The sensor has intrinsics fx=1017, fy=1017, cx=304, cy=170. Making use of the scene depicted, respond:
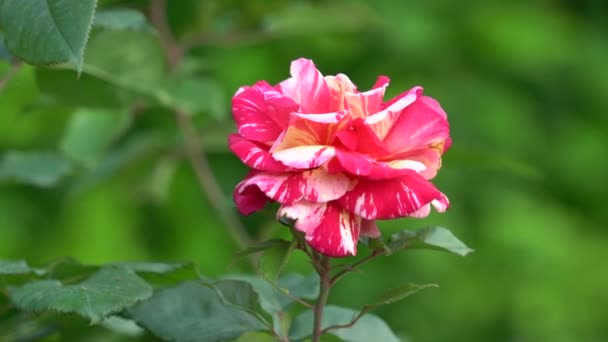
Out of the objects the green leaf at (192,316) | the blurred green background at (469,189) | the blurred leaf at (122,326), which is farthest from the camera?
the blurred green background at (469,189)

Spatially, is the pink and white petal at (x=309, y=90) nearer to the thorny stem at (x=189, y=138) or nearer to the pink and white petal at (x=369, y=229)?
the pink and white petal at (x=369, y=229)

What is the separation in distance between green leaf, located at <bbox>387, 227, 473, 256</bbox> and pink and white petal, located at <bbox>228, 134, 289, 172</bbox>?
0.08 meters

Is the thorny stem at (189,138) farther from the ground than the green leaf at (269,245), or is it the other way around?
the green leaf at (269,245)

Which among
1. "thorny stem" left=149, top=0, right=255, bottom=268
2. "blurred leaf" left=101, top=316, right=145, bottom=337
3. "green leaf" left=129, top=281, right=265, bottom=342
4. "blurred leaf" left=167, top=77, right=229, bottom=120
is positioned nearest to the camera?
"green leaf" left=129, top=281, right=265, bottom=342

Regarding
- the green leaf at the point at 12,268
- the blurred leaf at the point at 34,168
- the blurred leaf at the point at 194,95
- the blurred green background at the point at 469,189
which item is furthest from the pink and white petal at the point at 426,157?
the blurred green background at the point at 469,189

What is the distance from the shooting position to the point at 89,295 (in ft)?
1.85

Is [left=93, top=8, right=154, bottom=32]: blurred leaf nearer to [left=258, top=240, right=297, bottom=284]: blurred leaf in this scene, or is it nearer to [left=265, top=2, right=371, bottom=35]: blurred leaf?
[left=258, top=240, right=297, bottom=284]: blurred leaf

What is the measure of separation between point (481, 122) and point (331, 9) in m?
0.87

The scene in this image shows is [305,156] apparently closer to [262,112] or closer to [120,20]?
[262,112]

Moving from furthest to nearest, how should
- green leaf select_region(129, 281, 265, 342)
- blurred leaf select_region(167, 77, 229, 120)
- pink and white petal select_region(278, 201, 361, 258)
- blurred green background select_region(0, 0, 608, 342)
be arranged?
blurred green background select_region(0, 0, 608, 342), blurred leaf select_region(167, 77, 229, 120), green leaf select_region(129, 281, 265, 342), pink and white petal select_region(278, 201, 361, 258)

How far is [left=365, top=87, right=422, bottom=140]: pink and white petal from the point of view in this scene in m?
0.54

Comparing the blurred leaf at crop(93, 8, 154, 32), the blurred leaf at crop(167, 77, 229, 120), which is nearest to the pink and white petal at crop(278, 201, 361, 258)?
the blurred leaf at crop(93, 8, 154, 32)

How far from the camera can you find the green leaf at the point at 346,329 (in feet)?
2.10

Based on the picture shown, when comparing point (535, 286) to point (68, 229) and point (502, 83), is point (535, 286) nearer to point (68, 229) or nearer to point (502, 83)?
point (502, 83)
